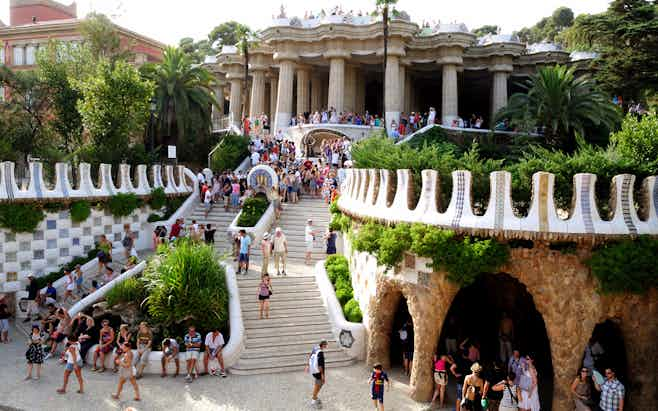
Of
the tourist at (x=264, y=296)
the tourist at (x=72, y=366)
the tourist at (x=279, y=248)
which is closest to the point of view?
the tourist at (x=72, y=366)

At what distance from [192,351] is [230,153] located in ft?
62.8

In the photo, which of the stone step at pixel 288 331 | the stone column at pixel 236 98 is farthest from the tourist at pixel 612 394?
the stone column at pixel 236 98

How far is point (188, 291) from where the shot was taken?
16172mm

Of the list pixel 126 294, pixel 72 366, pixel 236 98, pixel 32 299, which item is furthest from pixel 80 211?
pixel 236 98

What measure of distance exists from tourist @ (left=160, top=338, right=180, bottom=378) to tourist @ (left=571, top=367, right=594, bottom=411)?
32.8 ft

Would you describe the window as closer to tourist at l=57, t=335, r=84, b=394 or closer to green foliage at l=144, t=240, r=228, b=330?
green foliage at l=144, t=240, r=228, b=330

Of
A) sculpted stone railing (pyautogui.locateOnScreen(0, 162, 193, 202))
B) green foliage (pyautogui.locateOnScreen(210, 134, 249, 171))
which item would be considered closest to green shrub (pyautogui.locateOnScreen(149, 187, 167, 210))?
sculpted stone railing (pyautogui.locateOnScreen(0, 162, 193, 202))

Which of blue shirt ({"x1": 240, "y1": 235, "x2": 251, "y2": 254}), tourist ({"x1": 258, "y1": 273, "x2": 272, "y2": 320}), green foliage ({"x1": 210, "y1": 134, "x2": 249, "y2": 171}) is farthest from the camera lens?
green foliage ({"x1": 210, "y1": 134, "x2": 249, "y2": 171})

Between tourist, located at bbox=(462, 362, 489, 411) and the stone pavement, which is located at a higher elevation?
tourist, located at bbox=(462, 362, 489, 411)

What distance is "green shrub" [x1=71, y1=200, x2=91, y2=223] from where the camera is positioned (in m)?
21.7

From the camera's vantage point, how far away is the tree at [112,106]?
27.0 meters

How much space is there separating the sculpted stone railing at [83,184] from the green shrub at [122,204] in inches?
11.8

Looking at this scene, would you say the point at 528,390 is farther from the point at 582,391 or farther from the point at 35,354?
the point at 35,354

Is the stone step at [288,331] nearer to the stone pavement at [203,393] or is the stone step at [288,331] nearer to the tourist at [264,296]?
the tourist at [264,296]
